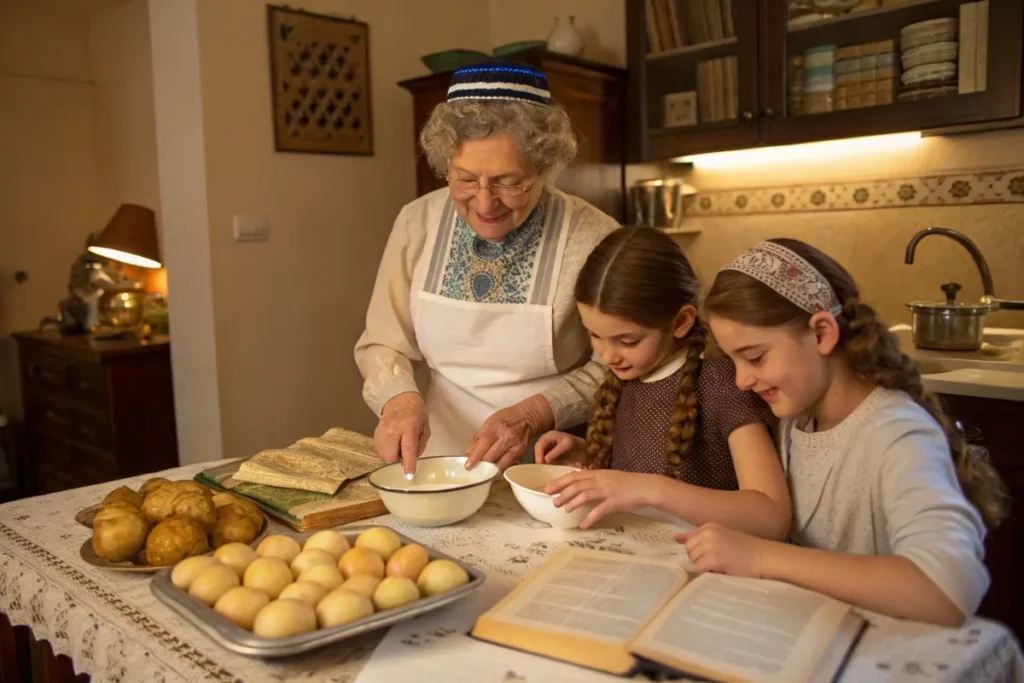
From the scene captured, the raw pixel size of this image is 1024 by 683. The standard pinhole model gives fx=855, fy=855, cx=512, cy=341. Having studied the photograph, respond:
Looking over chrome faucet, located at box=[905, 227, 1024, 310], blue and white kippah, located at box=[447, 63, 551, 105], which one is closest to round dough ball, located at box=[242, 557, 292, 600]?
blue and white kippah, located at box=[447, 63, 551, 105]

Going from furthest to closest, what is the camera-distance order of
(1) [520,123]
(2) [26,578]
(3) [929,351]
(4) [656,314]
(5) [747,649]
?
(3) [929,351] < (1) [520,123] < (4) [656,314] < (2) [26,578] < (5) [747,649]

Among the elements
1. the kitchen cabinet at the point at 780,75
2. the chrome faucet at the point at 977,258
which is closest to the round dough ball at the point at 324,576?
the chrome faucet at the point at 977,258

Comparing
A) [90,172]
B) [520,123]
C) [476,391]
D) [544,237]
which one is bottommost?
[476,391]

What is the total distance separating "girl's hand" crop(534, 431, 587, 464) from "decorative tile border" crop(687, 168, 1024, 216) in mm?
1675

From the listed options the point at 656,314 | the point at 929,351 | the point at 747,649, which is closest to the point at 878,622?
the point at 747,649

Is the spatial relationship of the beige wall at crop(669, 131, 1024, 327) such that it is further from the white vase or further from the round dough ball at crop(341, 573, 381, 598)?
the round dough ball at crop(341, 573, 381, 598)

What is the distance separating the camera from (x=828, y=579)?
881 mm

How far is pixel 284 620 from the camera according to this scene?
0.78m

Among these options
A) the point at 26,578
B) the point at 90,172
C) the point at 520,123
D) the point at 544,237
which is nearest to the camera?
the point at 26,578

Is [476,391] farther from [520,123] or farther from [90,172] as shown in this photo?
[90,172]

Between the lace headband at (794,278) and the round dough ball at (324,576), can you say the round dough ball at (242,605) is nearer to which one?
the round dough ball at (324,576)

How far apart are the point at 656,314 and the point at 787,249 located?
231 mm

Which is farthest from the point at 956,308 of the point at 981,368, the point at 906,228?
the point at 906,228

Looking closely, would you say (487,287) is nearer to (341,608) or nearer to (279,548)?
(279,548)
